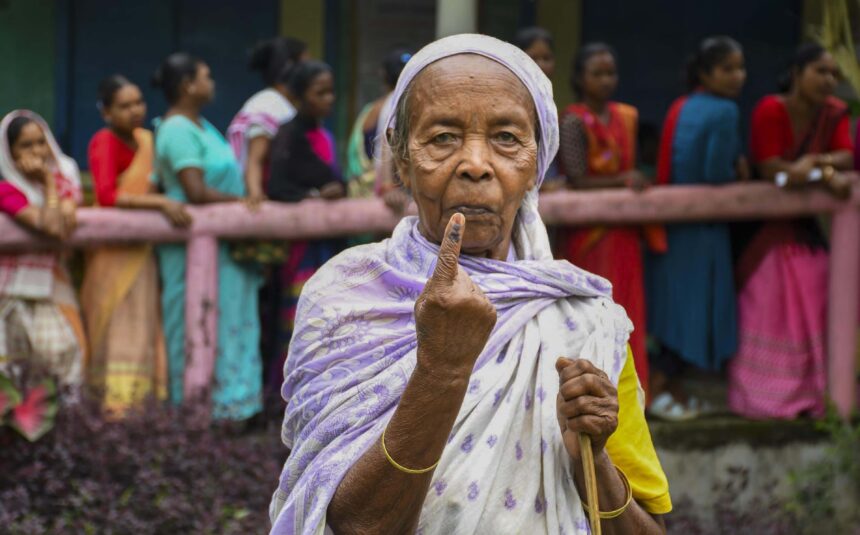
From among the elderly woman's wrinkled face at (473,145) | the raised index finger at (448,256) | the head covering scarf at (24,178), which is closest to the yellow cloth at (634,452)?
the elderly woman's wrinkled face at (473,145)

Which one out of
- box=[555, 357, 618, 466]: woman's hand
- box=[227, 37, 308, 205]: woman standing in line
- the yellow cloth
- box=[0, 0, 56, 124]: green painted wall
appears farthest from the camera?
box=[0, 0, 56, 124]: green painted wall

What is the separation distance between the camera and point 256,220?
6.77 metres

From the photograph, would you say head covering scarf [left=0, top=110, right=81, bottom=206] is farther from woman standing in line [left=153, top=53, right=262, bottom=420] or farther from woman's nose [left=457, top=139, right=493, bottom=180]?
woman's nose [left=457, top=139, right=493, bottom=180]

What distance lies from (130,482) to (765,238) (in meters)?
3.15

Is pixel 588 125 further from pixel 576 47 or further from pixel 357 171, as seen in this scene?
pixel 576 47

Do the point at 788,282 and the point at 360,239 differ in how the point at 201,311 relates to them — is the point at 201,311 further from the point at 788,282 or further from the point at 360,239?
the point at 788,282

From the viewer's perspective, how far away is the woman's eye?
274 cm

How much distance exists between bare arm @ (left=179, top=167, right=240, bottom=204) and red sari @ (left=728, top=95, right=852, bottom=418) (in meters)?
2.57

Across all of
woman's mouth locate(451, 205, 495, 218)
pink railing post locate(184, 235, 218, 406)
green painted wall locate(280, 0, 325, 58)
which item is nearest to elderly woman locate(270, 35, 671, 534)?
woman's mouth locate(451, 205, 495, 218)

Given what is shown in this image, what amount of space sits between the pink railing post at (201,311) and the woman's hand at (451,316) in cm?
433

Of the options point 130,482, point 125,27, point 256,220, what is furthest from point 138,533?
point 125,27

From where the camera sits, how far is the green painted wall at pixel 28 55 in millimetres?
9727

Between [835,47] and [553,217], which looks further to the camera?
[553,217]

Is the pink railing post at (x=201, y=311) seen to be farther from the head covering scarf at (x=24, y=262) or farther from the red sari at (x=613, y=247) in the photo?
the red sari at (x=613, y=247)
